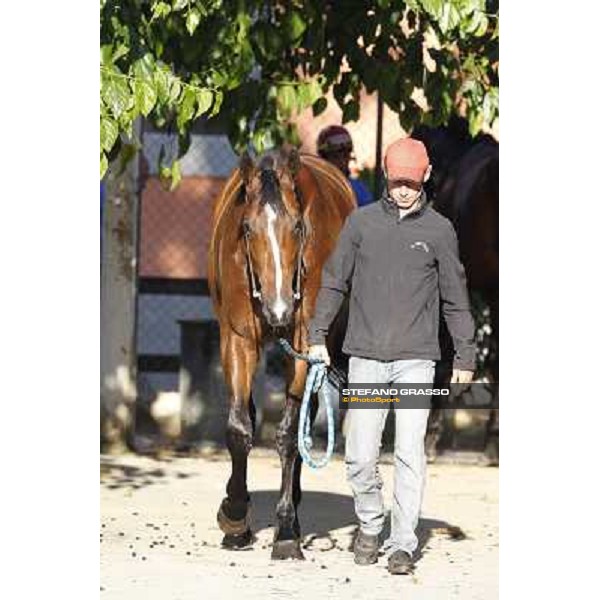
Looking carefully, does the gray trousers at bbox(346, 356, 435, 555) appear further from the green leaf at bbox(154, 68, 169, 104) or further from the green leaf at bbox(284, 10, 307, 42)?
the green leaf at bbox(284, 10, 307, 42)

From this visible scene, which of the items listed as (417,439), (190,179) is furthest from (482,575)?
(190,179)

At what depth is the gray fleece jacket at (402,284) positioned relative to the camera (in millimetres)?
10547

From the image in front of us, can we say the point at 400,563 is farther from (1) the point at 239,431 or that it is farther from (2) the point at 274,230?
(2) the point at 274,230

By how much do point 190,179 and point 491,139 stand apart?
255 cm

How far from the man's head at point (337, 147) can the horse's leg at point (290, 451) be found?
203cm

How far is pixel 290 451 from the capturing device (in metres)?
11.7

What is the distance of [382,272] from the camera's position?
34.7 ft

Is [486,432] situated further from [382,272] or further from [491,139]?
[382,272]

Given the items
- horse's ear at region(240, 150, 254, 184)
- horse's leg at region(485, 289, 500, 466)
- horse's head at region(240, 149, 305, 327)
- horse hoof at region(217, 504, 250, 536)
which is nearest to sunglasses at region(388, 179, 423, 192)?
horse's head at region(240, 149, 305, 327)

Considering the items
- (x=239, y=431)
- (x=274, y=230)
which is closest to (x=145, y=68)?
(x=274, y=230)

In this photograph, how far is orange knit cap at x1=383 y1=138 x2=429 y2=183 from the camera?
10.5 m

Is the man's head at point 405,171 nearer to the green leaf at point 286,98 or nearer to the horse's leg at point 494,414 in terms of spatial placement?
the green leaf at point 286,98

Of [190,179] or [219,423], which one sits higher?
[190,179]

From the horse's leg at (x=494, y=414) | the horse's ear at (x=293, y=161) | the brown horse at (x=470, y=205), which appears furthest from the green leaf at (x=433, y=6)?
the horse's leg at (x=494, y=414)
